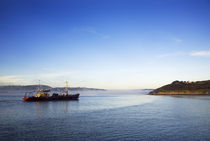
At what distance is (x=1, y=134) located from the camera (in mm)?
21891

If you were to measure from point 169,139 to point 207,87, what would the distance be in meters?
153

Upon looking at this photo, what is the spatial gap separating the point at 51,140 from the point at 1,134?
775 cm

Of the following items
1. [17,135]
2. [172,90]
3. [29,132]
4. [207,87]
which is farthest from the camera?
[172,90]

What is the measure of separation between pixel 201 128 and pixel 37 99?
83.4 m

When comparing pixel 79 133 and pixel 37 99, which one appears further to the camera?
pixel 37 99

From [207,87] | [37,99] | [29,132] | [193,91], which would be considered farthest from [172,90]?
[29,132]

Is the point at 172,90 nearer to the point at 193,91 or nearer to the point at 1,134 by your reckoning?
the point at 193,91

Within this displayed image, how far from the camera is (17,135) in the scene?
21.4 m

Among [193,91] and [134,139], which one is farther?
[193,91]

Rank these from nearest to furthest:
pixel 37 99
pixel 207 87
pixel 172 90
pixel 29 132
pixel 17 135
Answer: pixel 17 135
pixel 29 132
pixel 37 99
pixel 207 87
pixel 172 90

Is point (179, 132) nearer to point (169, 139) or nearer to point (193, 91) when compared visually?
point (169, 139)

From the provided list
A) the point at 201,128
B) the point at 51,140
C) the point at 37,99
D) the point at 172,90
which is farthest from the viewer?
the point at 172,90

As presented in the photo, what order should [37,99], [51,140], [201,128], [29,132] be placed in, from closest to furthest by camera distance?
[51,140] → [29,132] → [201,128] → [37,99]


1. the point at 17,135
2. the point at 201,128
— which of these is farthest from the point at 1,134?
the point at 201,128
